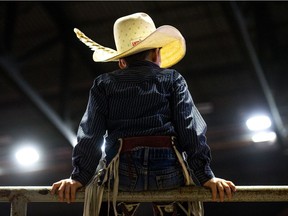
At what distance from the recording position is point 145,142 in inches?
77.4

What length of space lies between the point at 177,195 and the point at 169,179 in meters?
0.08

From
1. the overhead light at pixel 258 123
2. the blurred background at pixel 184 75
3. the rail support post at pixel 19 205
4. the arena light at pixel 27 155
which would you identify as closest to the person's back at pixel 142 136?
the rail support post at pixel 19 205

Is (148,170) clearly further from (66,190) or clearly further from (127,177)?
(66,190)

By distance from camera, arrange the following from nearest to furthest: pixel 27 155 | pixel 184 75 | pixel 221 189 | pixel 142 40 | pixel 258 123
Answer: pixel 221 189, pixel 142 40, pixel 184 75, pixel 258 123, pixel 27 155

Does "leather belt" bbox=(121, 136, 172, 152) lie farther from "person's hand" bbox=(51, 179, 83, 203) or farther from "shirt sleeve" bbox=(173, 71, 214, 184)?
"person's hand" bbox=(51, 179, 83, 203)

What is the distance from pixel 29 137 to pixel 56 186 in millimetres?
7019

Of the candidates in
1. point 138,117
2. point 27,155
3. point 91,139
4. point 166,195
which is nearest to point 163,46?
point 138,117

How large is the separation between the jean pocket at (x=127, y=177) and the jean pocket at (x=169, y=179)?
0.28 feet

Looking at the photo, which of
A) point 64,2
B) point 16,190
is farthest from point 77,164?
point 64,2

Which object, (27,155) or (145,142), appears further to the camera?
(27,155)

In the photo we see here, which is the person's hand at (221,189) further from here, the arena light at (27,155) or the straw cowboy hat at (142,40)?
the arena light at (27,155)

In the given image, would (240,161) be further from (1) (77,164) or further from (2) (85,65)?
(1) (77,164)

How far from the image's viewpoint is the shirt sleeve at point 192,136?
6.40 feet

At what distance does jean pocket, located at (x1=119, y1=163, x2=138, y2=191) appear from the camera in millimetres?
1935
